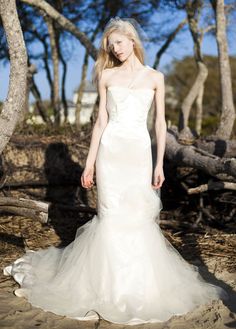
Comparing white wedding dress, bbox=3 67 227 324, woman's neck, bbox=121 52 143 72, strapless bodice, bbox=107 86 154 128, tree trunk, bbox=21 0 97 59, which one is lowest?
white wedding dress, bbox=3 67 227 324

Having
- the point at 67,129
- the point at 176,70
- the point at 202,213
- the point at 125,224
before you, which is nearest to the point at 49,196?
the point at 67,129

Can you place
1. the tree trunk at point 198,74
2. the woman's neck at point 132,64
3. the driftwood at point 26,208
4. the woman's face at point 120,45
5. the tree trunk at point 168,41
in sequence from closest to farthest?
the woman's face at point 120,45 → the woman's neck at point 132,64 → the driftwood at point 26,208 → the tree trunk at point 198,74 → the tree trunk at point 168,41

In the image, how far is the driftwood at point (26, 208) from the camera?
518 cm

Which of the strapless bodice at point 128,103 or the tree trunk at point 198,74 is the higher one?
the tree trunk at point 198,74

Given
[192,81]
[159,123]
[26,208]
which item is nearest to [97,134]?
[159,123]

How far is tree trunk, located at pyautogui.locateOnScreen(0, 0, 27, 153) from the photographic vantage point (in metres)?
5.06

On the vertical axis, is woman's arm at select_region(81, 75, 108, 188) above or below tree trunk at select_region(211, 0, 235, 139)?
below

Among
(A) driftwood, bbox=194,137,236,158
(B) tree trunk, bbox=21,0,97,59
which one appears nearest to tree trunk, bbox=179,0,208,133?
(B) tree trunk, bbox=21,0,97,59

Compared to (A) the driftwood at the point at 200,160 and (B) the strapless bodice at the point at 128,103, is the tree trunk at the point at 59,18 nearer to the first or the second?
(A) the driftwood at the point at 200,160

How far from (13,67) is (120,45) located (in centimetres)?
151

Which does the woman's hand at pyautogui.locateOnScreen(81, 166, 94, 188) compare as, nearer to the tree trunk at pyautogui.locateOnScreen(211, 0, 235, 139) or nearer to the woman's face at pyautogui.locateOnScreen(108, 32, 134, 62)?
the woman's face at pyautogui.locateOnScreen(108, 32, 134, 62)

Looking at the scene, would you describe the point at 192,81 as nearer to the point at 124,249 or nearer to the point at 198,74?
the point at 198,74

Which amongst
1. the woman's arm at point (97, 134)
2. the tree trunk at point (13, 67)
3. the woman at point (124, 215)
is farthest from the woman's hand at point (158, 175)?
the tree trunk at point (13, 67)

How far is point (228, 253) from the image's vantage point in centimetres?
532
